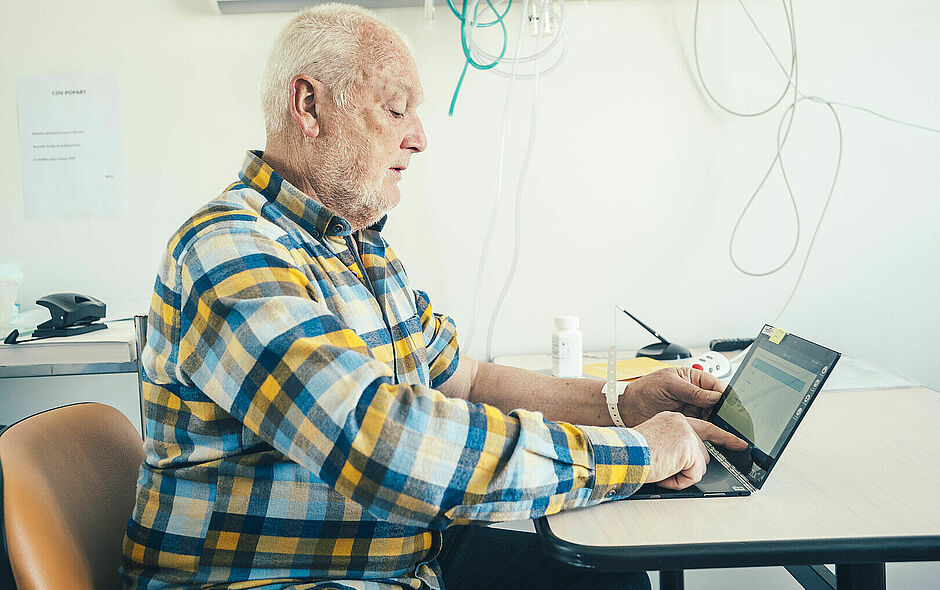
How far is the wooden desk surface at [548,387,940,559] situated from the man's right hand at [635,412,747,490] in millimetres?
31

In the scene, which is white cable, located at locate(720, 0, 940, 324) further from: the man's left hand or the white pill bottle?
the man's left hand

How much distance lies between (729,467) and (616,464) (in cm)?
20

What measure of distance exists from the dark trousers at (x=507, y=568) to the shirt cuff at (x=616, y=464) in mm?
286

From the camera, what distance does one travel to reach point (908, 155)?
1.77 metres

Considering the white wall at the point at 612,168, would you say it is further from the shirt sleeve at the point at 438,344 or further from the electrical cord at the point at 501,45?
the shirt sleeve at the point at 438,344

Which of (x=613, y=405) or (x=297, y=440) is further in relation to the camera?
(x=613, y=405)

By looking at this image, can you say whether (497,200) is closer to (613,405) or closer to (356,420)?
(613,405)

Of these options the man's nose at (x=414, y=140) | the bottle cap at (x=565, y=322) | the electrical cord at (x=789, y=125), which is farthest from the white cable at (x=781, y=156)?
the man's nose at (x=414, y=140)

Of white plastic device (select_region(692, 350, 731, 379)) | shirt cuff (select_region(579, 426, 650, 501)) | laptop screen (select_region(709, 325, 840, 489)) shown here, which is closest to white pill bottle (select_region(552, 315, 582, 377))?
white plastic device (select_region(692, 350, 731, 379))

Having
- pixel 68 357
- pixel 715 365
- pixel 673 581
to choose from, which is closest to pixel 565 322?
pixel 715 365

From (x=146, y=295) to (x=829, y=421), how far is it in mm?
1459

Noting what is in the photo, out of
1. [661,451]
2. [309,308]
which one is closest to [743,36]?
[661,451]

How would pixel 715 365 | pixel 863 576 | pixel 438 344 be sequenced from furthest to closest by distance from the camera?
pixel 715 365, pixel 438 344, pixel 863 576

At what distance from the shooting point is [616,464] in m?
0.83
